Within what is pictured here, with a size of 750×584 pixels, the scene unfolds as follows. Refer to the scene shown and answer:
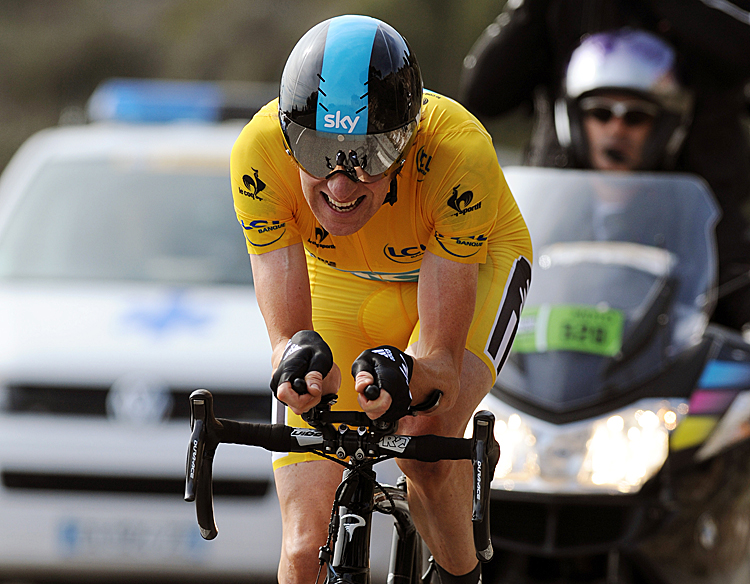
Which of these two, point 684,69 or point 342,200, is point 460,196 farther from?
point 684,69

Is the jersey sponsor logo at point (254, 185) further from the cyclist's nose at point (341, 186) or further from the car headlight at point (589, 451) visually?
the car headlight at point (589, 451)

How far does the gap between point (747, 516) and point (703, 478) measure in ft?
1.07

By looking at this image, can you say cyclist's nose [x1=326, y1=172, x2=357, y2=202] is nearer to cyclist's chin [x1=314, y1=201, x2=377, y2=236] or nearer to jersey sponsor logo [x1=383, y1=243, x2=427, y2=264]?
cyclist's chin [x1=314, y1=201, x2=377, y2=236]

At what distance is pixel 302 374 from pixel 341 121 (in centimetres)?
59

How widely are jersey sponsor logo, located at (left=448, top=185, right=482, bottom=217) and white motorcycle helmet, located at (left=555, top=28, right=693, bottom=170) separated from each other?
2.53 meters

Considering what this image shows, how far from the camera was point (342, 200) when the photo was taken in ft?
8.86

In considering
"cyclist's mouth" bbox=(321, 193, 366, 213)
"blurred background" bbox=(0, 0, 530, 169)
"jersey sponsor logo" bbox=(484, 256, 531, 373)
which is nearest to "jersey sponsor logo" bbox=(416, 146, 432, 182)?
"cyclist's mouth" bbox=(321, 193, 366, 213)

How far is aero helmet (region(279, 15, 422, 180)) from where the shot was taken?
2607 mm

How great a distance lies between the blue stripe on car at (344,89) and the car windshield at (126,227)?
347 cm

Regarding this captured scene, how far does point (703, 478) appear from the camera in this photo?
4.04 metres

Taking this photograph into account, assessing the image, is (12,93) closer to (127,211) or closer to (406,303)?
(127,211)

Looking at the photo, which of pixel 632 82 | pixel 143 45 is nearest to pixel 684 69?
pixel 632 82

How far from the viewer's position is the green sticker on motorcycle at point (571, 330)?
13.8 feet

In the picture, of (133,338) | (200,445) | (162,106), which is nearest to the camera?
(200,445)
